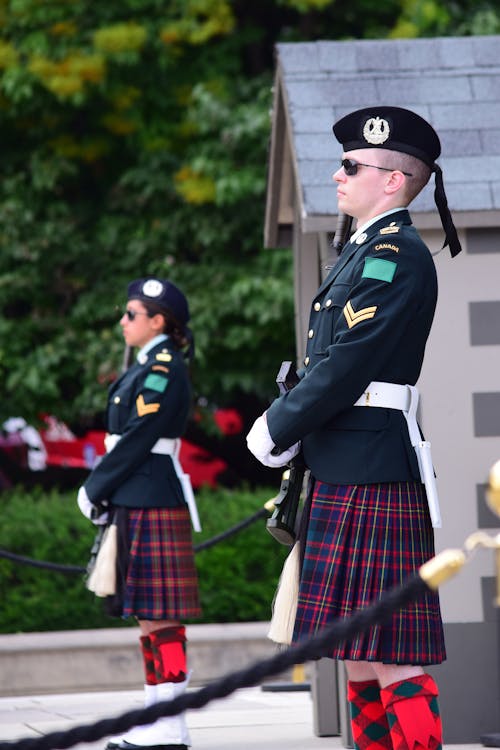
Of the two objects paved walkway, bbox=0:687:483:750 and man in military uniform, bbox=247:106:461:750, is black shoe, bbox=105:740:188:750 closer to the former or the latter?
paved walkway, bbox=0:687:483:750

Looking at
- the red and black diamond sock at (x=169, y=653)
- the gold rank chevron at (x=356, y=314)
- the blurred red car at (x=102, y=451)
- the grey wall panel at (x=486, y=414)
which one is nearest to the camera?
the gold rank chevron at (x=356, y=314)

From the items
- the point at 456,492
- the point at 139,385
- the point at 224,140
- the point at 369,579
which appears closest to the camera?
the point at 369,579

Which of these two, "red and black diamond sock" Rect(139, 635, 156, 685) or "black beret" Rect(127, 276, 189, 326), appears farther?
"black beret" Rect(127, 276, 189, 326)

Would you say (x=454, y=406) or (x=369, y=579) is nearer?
(x=369, y=579)

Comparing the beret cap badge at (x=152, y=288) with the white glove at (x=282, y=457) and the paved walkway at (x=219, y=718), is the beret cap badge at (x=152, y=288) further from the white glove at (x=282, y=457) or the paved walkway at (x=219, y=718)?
the white glove at (x=282, y=457)

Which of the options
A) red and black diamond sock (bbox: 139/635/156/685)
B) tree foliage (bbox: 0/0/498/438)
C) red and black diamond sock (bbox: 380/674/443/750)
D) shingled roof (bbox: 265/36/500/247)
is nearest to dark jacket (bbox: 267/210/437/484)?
red and black diamond sock (bbox: 380/674/443/750)

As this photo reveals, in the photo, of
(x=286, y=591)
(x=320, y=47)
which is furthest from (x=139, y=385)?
(x=286, y=591)

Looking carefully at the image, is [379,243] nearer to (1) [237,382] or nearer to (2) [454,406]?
(2) [454,406]

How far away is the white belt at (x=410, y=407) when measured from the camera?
3945 mm

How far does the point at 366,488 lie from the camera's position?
392 centimetres

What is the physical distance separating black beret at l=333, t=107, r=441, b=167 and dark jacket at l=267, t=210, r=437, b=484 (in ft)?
0.68

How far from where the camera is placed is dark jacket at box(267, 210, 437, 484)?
385cm

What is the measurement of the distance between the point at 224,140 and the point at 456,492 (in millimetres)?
6123


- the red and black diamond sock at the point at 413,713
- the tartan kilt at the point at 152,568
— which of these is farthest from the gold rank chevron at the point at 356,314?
the tartan kilt at the point at 152,568
